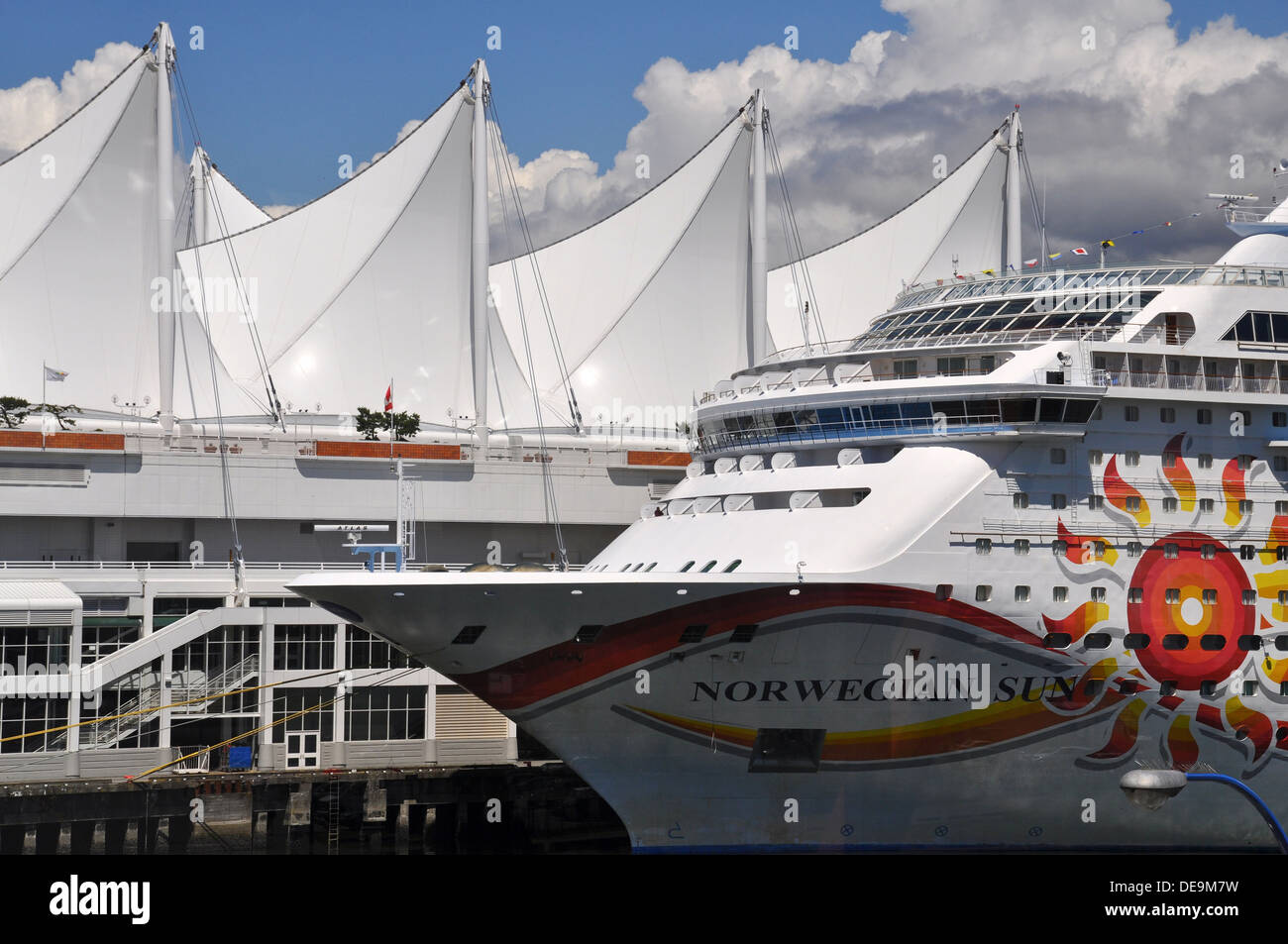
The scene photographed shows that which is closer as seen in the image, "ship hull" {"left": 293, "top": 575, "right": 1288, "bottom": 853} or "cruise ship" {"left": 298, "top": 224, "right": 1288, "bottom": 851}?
"ship hull" {"left": 293, "top": 575, "right": 1288, "bottom": 853}

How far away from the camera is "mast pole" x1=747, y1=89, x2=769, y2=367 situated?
51562 mm

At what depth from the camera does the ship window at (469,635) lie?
998 inches

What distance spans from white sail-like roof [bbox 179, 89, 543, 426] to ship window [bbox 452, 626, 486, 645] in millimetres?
28080

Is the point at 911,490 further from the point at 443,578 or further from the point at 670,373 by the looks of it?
the point at 670,373

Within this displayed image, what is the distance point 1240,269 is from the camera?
3000cm

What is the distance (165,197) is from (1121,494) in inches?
1152

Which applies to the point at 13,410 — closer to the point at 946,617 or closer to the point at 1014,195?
the point at 946,617

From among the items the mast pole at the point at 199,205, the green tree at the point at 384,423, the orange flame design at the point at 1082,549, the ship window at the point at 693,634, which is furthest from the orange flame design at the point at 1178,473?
the mast pole at the point at 199,205

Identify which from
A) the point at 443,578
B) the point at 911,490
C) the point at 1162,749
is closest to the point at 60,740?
the point at 443,578

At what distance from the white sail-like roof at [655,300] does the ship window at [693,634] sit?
102ft

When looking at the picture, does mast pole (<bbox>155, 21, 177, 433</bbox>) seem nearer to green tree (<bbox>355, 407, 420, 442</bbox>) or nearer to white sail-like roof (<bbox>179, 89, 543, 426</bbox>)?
green tree (<bbox>355, 407, 420, 442</bbox>)

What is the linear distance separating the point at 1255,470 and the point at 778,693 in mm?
9999

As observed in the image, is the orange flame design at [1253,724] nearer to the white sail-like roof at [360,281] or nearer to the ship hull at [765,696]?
the ship hull at [765,696]

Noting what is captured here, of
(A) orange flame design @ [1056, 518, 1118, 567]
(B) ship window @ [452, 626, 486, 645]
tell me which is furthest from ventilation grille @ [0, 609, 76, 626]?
(A) orange flame design @ [1056, 518, 1118, 567]
